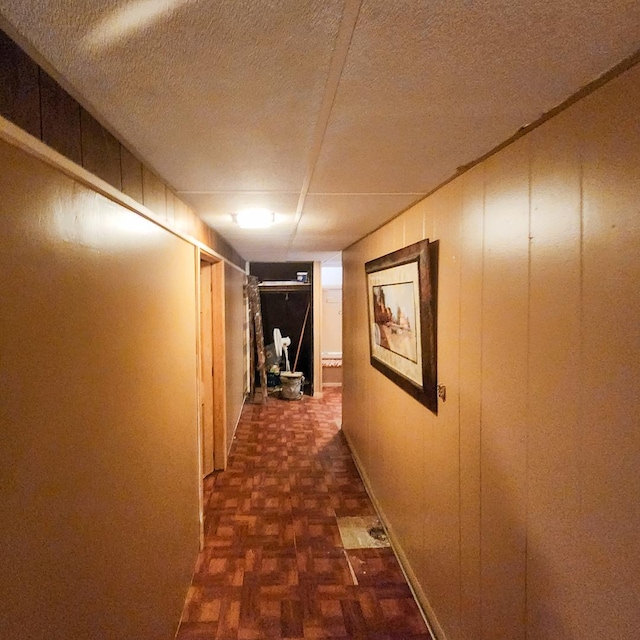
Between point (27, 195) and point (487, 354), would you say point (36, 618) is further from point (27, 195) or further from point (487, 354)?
point (487, 354)

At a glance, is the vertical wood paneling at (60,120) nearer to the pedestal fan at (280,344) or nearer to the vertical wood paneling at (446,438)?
the vertical wood paneling at (446,438)

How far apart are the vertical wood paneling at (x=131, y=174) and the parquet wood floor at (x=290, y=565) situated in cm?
186

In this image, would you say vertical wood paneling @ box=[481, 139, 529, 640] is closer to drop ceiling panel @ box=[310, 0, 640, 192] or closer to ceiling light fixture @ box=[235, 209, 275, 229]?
drop ceiling panel @ box=[310, 0, 640, 192]

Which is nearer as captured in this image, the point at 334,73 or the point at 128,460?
the point at 334,73

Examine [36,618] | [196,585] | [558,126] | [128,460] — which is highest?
[558,126]

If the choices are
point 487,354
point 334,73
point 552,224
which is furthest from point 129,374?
point 552,224

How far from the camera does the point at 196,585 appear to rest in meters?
2.16

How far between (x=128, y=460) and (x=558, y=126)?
4.76ft

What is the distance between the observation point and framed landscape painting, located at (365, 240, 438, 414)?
1819 millimetres

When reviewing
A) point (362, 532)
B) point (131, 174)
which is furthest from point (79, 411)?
point (362, 532)

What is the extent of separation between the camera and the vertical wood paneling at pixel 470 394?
4.66 ft

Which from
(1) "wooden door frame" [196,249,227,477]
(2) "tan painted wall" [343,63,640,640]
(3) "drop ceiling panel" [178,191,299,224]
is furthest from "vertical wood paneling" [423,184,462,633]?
(1) "wooden door frame" [196,249,227,477]

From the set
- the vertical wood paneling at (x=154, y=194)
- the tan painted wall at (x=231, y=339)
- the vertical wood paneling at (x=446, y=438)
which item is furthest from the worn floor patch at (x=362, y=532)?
the vertical wood paneling at (x=154, y=194)

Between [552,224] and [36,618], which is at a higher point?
[552,224]
